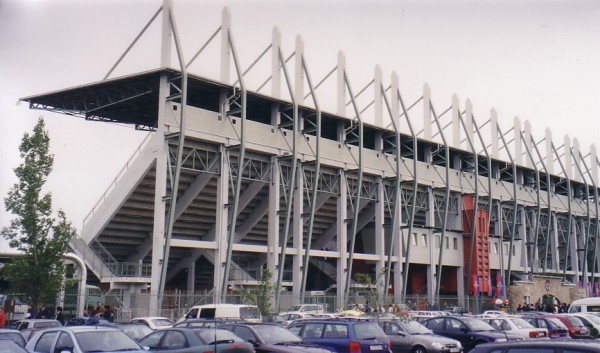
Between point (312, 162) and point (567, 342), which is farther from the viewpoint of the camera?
point (312, 162)

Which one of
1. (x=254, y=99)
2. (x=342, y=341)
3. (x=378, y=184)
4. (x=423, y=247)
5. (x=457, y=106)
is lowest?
(x=342, y=341)

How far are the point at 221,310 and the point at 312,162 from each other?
22.0 meters

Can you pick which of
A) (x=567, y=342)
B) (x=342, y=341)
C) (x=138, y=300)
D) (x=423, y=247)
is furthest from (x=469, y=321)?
(x=423, y=247)

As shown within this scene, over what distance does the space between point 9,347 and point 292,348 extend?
243 inches

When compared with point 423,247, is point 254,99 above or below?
above

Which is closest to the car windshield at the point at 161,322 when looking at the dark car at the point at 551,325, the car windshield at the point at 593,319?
the dark car at the point at 551,325

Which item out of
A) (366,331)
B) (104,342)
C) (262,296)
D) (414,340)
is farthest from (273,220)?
(104,342)

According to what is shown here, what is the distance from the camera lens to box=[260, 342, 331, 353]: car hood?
15797 millimetres

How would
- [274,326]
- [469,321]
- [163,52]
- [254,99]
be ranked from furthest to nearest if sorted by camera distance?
[254,99], [163,52], [469,321], [274,326]

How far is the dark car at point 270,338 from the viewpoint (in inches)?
637

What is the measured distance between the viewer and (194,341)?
15523 mm

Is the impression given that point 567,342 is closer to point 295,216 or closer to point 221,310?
point 221,310

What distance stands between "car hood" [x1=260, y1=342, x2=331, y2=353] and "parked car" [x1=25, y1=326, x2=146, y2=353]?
3269 mm

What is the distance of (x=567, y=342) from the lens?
9117 mm
